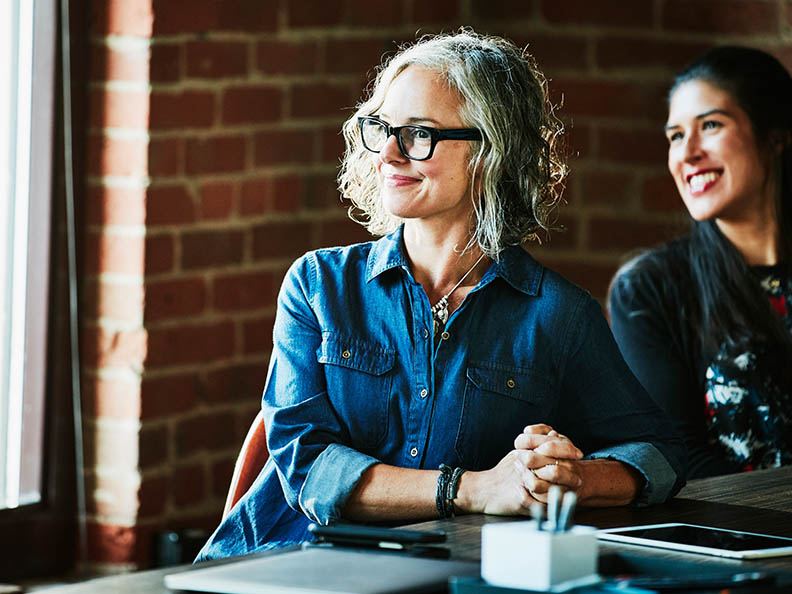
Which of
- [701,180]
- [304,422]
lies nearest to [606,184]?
[701,180]

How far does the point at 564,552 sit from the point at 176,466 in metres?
1.78

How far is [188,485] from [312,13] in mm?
1140

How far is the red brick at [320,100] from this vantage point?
3.16 m

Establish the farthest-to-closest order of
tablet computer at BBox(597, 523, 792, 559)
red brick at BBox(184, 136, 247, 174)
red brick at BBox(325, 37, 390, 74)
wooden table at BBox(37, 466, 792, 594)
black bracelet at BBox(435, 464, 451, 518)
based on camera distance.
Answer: red brick at BBox(325, 37, 390, 74) < red brick at BBox(184, 136, 247, 174) < black bracelet at BBox(435, 464, 451, 518) < tablet computer at BBox(597, 523, 792, 559) < wooden table at BBox(37, 466, 792, 594)

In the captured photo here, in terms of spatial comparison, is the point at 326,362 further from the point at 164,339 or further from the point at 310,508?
the point at 164,339

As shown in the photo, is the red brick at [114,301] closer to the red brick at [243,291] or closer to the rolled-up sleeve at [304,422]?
the red brick at [243,291]

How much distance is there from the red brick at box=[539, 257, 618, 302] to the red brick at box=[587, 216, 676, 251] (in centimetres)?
5

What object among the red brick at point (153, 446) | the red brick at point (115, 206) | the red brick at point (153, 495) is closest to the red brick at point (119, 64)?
the red brick at point (115, 206)

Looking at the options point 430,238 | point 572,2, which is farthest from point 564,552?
point 572,2

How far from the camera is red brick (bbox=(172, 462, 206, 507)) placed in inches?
115

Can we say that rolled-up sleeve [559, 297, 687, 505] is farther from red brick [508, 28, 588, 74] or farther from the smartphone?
red brick [508, 28, 588, 74]

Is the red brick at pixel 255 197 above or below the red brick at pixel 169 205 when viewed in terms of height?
above

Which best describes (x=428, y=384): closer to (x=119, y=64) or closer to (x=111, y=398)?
(x=111, y=398)

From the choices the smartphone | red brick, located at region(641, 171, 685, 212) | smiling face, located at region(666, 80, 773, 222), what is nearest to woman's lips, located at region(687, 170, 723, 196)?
smiling face, located at region(666, 80, 773, 222)
